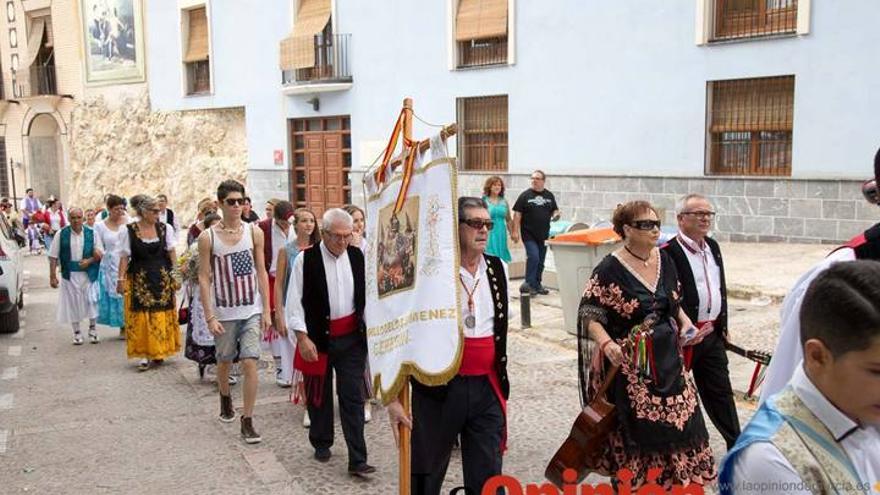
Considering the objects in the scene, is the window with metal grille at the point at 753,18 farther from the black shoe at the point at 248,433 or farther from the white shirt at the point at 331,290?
the black shoe at the point at 248,433

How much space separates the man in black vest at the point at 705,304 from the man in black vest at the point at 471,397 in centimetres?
137

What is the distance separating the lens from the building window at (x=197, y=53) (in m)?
25.9

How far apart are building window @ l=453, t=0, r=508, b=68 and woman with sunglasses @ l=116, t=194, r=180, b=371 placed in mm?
10262

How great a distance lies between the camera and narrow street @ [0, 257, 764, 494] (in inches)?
211

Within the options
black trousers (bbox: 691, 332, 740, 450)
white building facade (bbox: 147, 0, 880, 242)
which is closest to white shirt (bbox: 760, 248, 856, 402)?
black trousers (bbox: 691, 332, 740, 450)

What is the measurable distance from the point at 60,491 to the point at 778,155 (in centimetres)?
1144

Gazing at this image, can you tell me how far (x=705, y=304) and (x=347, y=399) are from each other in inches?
87.5

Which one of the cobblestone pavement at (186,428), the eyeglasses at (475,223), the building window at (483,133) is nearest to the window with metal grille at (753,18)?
the building window at (483,133)

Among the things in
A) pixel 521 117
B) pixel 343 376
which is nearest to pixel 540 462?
pixel 343 376

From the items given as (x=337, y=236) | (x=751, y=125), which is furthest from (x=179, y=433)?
(x=751, y=125)

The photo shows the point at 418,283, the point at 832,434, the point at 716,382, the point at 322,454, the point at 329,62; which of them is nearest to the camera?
the point at 832,434

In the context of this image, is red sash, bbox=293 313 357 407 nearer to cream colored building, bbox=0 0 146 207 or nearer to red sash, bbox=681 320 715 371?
red sash, bbox=681 320 715 371

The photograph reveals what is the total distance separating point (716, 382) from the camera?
5074 mm

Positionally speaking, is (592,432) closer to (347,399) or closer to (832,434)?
(347,399)
